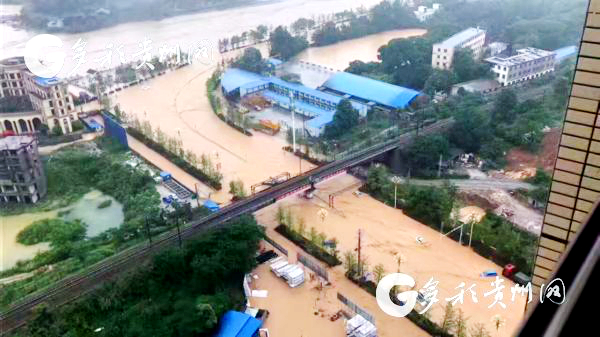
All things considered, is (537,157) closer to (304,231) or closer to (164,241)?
(304,231)

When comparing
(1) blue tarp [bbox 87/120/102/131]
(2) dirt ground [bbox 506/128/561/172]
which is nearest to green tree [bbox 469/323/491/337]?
(2) dirt ground [bbox 506/128/561/172]

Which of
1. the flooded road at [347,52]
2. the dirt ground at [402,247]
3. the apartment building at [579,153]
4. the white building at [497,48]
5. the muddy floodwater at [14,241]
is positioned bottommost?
the muddy floodwater at [14,241]

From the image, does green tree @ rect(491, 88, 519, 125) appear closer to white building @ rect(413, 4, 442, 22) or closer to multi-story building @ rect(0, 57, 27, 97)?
white building @ rect(413, 4, 442, 22)

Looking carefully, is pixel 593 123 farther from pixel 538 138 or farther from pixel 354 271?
pixel 538 138

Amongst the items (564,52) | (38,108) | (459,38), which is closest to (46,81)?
(38,108)

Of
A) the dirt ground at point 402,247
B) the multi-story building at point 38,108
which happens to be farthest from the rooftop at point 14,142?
the dirt ground at point 402,247

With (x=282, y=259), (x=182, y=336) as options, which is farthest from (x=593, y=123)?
(x=282, y=259)

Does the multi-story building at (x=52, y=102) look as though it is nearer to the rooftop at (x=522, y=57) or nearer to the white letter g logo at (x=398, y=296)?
the white letter g logo at (x=398, y=296)
